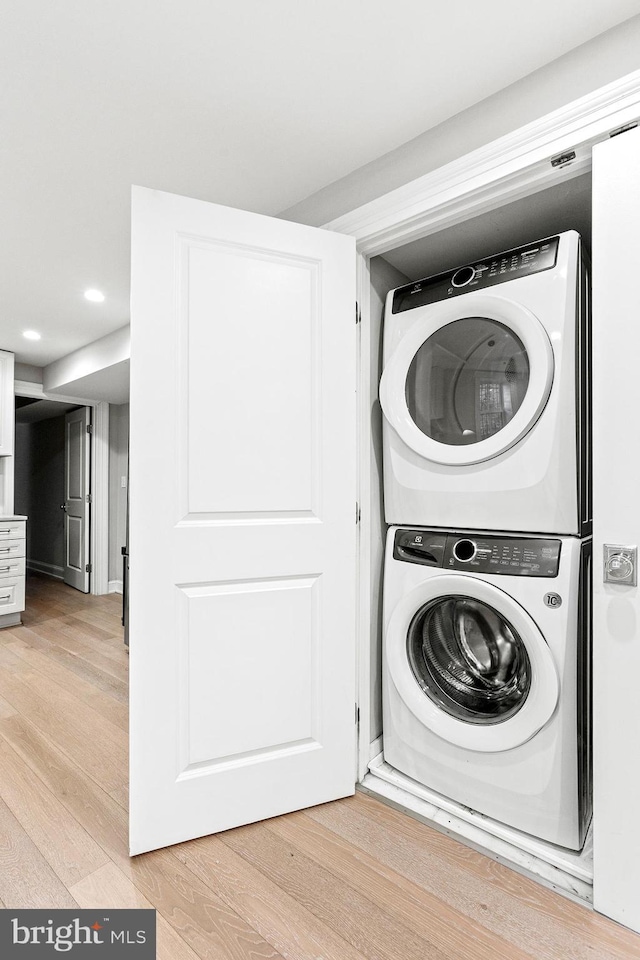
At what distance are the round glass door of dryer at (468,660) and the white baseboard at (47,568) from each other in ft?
18.3

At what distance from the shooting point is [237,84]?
1.58 m

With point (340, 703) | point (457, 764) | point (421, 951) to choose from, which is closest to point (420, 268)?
point (340, 703)

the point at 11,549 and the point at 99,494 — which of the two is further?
the point at 99,494

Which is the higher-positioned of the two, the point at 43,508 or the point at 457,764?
the point at 43,508

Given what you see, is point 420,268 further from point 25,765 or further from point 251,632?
point 25,765

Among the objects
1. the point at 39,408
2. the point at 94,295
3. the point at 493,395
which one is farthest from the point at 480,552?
the point at 39,408

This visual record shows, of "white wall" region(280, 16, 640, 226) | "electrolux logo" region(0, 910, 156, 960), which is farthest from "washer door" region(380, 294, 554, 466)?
"electrolux logo" region(0, 910, 156, 960)

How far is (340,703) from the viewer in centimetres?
190

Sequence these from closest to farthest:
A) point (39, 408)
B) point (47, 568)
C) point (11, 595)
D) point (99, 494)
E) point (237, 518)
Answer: point (237, 518) → point (11, 595) → point (99, 494) → point (39, 408) → point (47, 568)

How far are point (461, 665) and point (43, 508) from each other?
6.45 metres

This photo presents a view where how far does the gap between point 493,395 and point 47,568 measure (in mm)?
6543

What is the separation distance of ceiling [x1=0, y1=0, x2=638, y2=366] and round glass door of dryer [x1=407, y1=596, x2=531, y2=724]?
159 centimetres

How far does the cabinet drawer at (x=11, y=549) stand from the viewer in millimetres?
4387

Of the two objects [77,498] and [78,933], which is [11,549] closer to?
[77,498]
